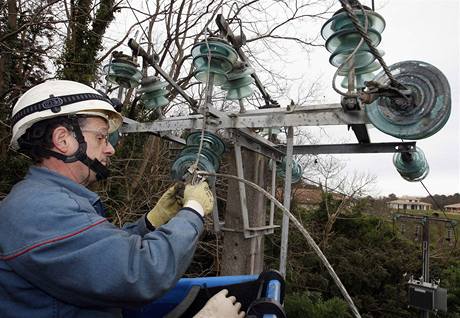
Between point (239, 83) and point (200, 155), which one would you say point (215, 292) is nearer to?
point (200, 155)

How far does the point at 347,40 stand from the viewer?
2133mm

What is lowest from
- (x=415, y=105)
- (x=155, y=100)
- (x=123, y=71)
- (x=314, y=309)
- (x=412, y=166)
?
(x=314, y=309)

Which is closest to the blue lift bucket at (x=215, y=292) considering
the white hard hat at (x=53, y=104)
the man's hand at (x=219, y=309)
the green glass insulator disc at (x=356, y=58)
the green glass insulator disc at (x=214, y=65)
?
the man's hand at (x=219, y=309)

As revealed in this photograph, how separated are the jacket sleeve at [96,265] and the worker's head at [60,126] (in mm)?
424

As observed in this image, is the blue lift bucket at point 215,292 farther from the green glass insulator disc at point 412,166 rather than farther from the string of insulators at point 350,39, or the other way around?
the green glass insulator disc at point 412,166

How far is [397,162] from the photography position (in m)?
3.47

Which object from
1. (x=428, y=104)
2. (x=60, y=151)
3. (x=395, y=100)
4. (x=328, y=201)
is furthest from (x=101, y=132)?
(x=328, y=201)

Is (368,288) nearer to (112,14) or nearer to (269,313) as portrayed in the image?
(269,313)

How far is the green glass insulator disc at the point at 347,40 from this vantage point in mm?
2064

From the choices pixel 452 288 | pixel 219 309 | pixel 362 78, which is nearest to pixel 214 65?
pixel 362 78

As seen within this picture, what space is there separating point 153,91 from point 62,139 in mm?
1913

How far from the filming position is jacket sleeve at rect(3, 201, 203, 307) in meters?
1.08

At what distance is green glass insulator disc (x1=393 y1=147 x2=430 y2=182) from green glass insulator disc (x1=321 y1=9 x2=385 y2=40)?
157 cm

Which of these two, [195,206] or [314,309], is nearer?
[195,206]
